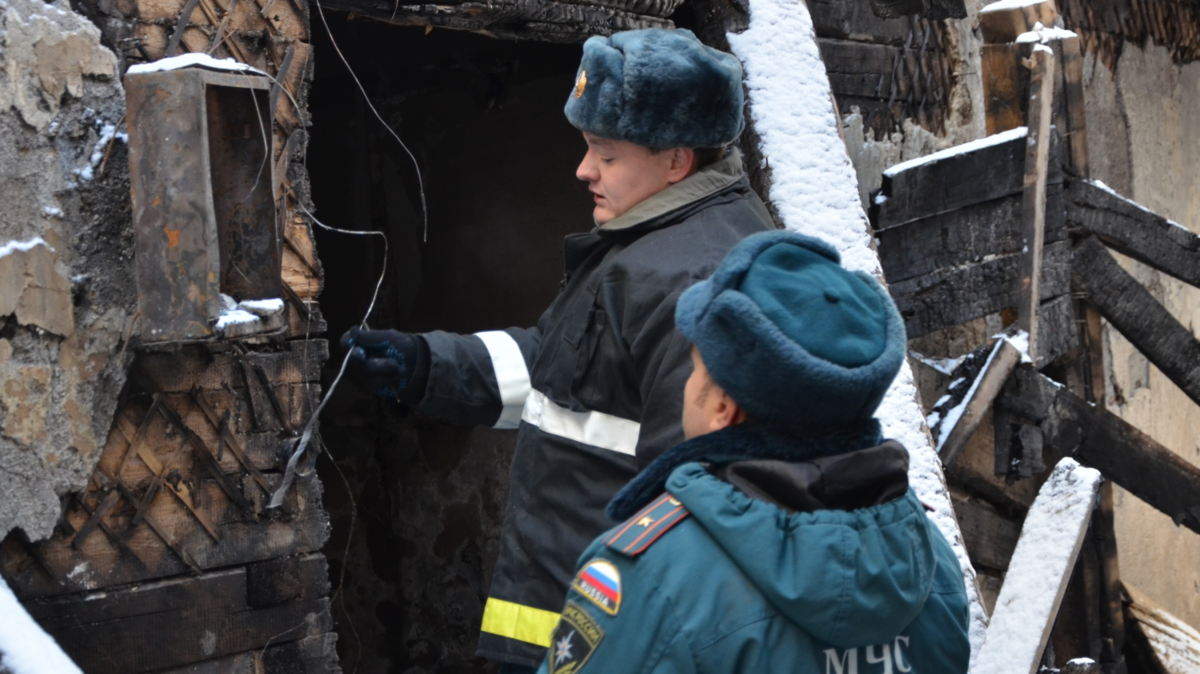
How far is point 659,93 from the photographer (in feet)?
6.34

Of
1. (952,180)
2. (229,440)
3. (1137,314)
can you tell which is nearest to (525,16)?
(229,440)

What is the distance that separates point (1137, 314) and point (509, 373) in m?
2.82

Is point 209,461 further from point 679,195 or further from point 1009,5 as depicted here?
point 1009,5

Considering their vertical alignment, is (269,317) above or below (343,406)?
above

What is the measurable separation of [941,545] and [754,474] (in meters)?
0.34

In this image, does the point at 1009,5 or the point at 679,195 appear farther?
the point at 1009,5

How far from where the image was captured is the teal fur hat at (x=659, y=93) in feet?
6.37

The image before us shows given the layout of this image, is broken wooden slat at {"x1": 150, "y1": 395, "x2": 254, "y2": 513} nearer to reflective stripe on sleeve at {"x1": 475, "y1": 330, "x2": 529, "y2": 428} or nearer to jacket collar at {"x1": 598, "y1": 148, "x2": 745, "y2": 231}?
reflective stripe on sleeve at {"x1": 475, "y1": 330, "x2": 529, "y2": 428}

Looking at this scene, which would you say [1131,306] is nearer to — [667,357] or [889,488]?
[667,357]

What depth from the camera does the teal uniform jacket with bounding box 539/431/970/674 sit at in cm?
112

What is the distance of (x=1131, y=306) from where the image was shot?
13.2 feet

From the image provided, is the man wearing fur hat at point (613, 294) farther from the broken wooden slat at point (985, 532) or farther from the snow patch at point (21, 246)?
the broken wooden slat at point (985, 532)

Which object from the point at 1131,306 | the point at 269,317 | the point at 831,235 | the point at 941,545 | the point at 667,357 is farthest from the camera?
the point at 1131,306

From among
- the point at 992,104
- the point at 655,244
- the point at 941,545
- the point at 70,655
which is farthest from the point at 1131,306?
the point at 70,655
